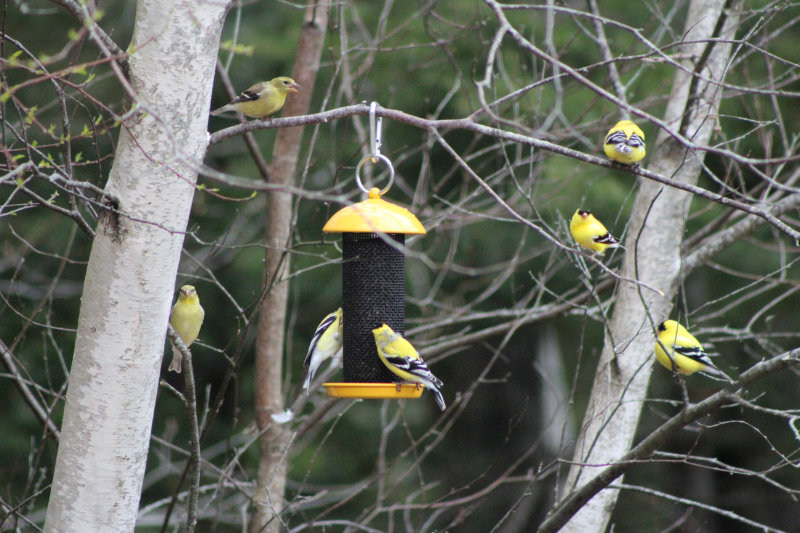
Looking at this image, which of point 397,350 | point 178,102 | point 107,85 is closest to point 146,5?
point 178,102

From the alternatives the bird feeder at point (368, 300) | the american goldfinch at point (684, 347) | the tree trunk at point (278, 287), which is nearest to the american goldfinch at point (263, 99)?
the tree trunk at point (278, 287)

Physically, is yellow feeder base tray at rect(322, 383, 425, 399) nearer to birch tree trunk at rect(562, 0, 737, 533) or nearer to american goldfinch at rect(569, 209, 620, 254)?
birch tree trunk at rect(562, 0, 737, 533)

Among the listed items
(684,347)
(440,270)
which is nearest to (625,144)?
(684,347)

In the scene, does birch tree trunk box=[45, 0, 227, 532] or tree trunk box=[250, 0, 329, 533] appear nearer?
birch tree trunk box=[45, 0, 227, 532]

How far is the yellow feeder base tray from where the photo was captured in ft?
13.2

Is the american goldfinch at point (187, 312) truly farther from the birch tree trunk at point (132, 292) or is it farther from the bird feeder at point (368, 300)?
the birch tree trunk at point (132, 292)

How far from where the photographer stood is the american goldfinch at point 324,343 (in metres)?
4.47

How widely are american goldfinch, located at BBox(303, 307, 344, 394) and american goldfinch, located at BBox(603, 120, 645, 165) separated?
1609mm

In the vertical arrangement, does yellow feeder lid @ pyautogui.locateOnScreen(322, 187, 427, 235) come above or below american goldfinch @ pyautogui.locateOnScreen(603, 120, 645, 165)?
below

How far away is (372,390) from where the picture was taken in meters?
4.02

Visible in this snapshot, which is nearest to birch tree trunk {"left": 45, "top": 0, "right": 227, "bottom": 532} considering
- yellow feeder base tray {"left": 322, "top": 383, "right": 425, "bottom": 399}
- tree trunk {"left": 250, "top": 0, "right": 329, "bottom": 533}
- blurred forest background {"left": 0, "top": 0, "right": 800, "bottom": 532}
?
yellow feeder base tray {"left": 322, "top": 383, "right": 425, "bottom": 399}

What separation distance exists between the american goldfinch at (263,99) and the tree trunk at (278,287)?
45 cm

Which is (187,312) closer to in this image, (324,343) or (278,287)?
(278,287)

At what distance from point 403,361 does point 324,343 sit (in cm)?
62
